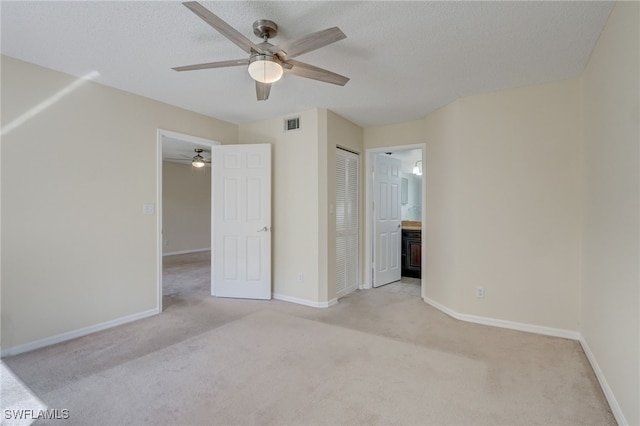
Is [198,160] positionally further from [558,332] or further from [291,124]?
[558,332]

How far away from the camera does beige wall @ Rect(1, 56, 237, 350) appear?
254cm

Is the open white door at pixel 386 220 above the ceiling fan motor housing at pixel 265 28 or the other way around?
the other way around

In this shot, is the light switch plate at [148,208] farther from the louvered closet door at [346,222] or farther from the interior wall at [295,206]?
the louvered closet door at [346,222]

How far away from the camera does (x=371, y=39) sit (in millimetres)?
2213

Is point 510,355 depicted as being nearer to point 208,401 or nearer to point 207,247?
point 208,401

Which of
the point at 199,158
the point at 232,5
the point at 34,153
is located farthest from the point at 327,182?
the point at 199,158

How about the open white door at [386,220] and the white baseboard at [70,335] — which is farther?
the open white door at [386,220]

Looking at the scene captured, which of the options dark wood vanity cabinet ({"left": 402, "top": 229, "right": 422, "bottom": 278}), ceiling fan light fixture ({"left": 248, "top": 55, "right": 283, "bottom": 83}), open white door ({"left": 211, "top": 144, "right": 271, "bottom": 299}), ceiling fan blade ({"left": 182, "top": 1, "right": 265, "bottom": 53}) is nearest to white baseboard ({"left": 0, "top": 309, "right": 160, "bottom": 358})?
open white door ({"left": 211, "top": 144, "right": 271, "bottom": 299})

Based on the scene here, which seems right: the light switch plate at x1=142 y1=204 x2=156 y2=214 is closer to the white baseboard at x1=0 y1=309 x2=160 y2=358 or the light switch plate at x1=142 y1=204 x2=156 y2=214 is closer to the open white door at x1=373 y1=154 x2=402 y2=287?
the white baseboard at x1=0 y1=309 x2=160 y2=358

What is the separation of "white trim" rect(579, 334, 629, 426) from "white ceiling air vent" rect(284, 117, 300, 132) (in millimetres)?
3571

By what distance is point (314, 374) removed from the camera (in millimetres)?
2223

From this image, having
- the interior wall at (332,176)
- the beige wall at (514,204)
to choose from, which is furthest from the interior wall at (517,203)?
the interior wall at (332,176)

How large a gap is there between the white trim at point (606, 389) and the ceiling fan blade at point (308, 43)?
101 inches

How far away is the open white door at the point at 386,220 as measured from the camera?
473cm
